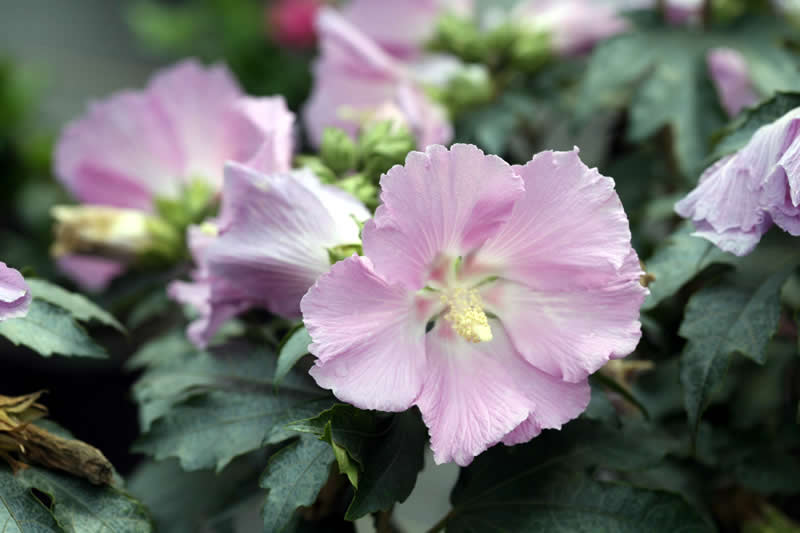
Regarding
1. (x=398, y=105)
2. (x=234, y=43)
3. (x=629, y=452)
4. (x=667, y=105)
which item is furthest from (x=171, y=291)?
(x=234, y=43)

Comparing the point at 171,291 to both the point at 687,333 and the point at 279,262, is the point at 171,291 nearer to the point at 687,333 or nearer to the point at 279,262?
the point at 279,262

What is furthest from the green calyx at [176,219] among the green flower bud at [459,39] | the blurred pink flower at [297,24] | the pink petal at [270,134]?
the blurred pink flower at [297,24]

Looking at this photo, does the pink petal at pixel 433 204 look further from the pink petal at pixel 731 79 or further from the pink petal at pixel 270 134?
the pink petal at pixel 731 79

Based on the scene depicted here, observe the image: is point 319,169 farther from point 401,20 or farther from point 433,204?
point 401,20

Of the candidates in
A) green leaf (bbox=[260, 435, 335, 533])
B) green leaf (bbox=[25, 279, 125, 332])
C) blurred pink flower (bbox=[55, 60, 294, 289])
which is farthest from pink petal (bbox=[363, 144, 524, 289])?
blurred pink flower (bbox=[55, 60, 294, 289])

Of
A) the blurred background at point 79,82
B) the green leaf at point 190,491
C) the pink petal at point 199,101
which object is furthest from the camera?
the blurred background at point 79,82

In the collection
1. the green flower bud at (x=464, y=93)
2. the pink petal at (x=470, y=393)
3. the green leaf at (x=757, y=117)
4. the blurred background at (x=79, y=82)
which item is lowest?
the blurred background at (x=79, y=82)
